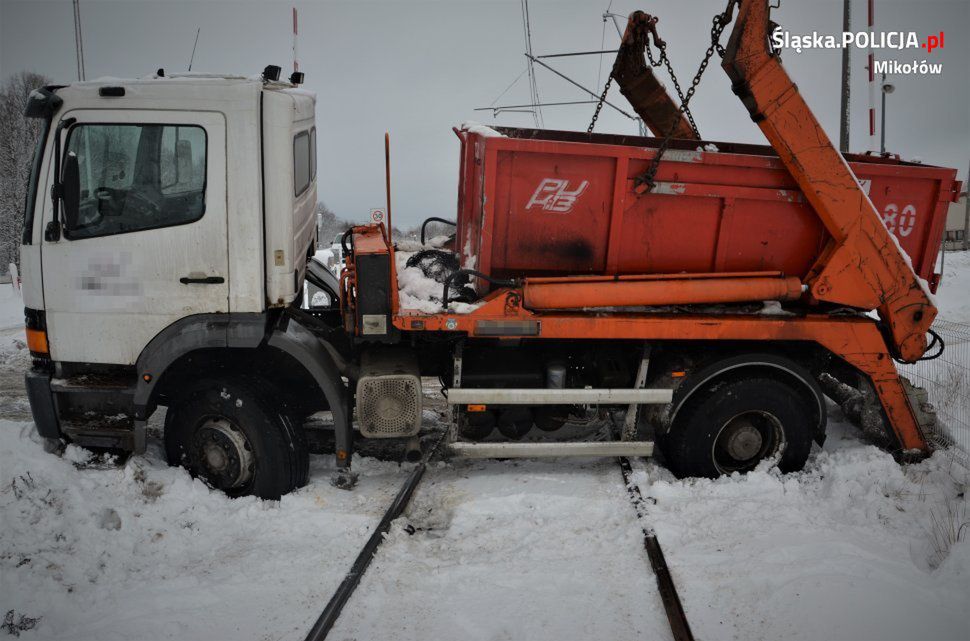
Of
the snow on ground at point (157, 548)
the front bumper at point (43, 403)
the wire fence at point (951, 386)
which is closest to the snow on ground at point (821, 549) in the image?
the wire fence at point (951, 386)

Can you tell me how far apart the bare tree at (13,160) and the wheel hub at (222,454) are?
91.7 feet

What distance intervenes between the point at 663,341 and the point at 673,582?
5.93 feet

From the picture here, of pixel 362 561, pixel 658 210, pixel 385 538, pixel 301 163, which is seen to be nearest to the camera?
pixel 362 561

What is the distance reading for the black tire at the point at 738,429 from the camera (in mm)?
4707

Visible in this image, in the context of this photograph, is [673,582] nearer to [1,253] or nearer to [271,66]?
[271,66]

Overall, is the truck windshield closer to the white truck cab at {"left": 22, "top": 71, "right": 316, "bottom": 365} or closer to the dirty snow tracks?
the white truck cab at {"left": 22, "top": 71, "right": 316, "bottom": 365}

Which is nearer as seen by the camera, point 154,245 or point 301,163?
point 154,245

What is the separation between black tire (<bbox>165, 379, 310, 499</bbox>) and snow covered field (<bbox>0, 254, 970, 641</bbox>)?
0.45ft

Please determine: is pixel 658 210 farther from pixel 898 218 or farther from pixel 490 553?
pixel 490 553

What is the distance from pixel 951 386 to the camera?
6.54 metres

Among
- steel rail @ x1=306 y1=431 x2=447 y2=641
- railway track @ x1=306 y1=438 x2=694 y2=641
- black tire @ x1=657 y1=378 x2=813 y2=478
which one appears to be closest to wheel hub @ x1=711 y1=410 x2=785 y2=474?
black tire @ x1=657 y1=378 x2=813 y2=478

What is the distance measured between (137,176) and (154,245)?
474mm

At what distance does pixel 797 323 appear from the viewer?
15.0 ft

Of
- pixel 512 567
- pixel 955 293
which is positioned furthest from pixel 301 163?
pixel 955 293
